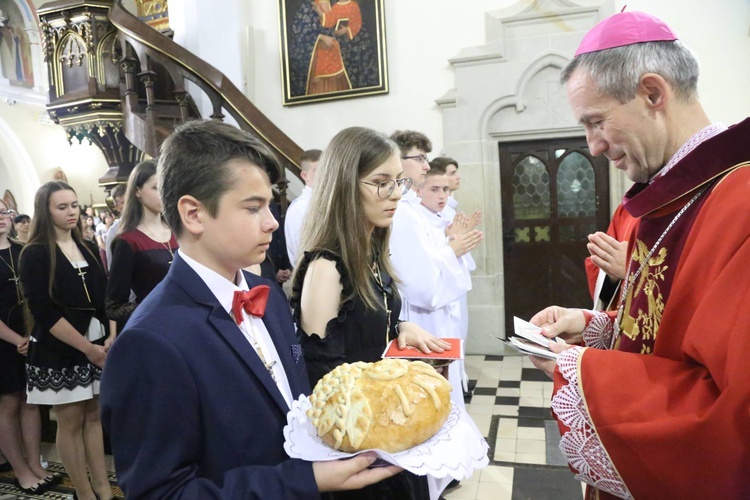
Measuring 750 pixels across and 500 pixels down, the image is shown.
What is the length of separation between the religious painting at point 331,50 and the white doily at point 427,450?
5697 mm

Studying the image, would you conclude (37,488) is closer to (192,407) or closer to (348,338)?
(348,338)

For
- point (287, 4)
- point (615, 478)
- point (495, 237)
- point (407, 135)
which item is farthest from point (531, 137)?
point (615, 478)

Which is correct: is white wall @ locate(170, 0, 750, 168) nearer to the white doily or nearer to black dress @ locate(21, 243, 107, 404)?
black dress @ locate(21, 243, 107, 404)

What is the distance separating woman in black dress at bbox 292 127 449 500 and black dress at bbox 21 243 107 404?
6.35ft

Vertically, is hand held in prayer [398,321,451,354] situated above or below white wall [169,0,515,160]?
below

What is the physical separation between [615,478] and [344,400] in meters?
0.65

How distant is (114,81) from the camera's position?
5430mm

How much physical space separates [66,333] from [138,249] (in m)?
0.74

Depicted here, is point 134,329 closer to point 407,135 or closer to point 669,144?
point 669,144

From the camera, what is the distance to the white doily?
3.52 ft

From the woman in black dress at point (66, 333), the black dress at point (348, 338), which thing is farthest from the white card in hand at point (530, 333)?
the woman in black dress at point (66, 333)

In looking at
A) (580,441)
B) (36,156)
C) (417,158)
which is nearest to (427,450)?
(580,441)

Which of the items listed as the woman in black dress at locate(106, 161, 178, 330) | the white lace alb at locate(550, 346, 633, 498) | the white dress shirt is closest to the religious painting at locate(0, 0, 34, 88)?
the white dress shirt

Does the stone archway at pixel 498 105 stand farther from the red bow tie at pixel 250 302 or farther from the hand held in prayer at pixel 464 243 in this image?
the red bow tie at pixel 250 302
